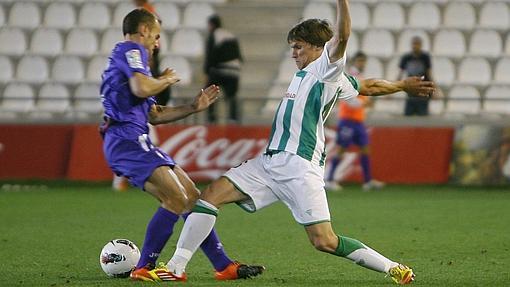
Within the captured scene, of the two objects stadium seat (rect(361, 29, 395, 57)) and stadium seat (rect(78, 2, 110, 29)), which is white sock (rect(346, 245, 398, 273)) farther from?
stadium seat (rect(78, 2, 110, 29))

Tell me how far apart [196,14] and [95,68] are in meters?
2.23

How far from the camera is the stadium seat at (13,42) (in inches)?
829

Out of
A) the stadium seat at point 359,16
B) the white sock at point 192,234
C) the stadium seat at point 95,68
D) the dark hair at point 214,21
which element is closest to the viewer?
the white sock at point 192,234

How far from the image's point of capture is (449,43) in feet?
65.6

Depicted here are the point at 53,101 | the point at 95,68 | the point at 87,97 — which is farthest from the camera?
the point at 95,68

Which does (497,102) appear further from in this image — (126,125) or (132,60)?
(132,60)

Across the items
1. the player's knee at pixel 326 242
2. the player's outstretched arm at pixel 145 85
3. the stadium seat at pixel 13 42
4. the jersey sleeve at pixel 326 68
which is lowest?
the stadium seat at pixel 13 42

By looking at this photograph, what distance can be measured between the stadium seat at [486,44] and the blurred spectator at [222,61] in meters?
4.51

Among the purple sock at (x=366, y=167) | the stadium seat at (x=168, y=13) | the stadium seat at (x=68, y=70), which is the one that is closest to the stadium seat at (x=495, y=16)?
the purple sock at (x=366, y=167)

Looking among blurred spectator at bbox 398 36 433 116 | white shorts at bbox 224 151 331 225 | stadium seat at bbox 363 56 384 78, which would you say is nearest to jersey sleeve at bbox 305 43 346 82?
white shorts at bbox 224 151 331 225

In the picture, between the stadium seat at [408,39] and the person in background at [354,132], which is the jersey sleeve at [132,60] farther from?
the stadium seat at [408,39]

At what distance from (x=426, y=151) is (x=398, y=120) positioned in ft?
2.69

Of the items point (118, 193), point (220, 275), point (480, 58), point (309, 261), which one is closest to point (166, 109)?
point (220, 275)

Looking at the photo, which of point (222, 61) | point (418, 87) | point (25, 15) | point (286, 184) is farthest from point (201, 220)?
point (25, 15)
